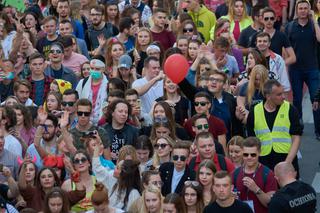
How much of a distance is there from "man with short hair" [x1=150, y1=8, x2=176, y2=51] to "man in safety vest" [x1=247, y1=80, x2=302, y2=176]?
451 centimetres

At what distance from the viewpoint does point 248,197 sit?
15188mm

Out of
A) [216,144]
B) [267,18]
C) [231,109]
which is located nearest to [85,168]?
[216,144]

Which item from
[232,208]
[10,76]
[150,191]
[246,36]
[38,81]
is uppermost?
[246,36]

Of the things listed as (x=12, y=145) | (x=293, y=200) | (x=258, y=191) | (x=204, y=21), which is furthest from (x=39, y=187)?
(x=204, y=21)

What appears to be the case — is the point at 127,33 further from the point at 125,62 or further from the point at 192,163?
the point at 192,163

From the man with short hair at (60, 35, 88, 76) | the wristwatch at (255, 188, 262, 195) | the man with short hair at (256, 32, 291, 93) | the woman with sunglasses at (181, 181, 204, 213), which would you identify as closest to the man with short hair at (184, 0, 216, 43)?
the man with short hair at (60, 35, 88, 76)

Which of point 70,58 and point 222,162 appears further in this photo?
point 70,58

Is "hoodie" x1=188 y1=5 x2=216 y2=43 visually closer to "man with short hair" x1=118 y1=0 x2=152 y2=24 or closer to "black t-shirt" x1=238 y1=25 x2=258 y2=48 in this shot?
"man with short hair" x1=118 y1=0 x2=152 y2=24

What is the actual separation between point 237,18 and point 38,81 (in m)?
4.08

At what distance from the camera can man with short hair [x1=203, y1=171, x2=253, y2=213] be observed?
46.5 feet

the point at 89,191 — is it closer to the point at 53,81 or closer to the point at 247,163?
the point at 247,163

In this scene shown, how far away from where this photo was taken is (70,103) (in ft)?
58.1

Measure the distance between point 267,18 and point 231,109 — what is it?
10.1 ft

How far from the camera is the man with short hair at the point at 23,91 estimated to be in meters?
18.3
